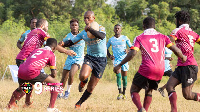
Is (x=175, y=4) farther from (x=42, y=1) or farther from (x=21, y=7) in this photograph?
(x=21, y=7)

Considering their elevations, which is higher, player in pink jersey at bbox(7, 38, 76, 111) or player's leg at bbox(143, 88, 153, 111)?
player in pink jersey at bbox(7, 38, 76, 111)

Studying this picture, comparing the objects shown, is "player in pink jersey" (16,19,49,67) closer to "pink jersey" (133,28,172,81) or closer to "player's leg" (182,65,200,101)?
"pink jersey" (133,28,172,81)

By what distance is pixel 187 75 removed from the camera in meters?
5.78

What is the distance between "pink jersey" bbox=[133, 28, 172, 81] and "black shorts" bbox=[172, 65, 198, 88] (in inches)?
33.4

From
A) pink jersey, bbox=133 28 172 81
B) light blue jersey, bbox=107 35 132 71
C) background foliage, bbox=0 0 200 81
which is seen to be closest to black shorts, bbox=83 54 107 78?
pink jersey, bbox=133 28 172 81

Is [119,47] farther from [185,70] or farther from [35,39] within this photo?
[185,70]

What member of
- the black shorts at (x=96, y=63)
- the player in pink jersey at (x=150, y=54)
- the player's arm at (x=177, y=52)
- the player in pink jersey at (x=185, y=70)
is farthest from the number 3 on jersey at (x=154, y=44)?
the black shorts at (x=96, y=63)

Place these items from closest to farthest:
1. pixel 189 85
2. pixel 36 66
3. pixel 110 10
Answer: pixel 36 66 < pixel 189 85 < pixel 110 10

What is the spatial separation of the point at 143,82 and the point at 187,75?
1080 mm

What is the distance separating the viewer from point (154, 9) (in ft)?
101

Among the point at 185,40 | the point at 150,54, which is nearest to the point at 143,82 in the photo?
the point at 150,54

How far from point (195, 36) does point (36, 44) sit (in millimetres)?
3682

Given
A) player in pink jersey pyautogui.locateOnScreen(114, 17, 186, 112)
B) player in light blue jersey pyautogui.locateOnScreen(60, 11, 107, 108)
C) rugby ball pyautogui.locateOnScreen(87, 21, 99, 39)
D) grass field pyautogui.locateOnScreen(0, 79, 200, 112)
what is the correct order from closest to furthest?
player in pink jersey pyautogui.locateOnScreen(114, 17, 186, 112), rugby ball pyautogui.locateOnScreen(87, 21, 99, 39), player in light blue jersey pyautogui.locateOnScreen(60, 11, 107, 108), grass field pyautogui.locateOnScreen(0, 79, 200, 112)

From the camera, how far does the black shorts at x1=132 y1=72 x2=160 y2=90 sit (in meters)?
5.30
